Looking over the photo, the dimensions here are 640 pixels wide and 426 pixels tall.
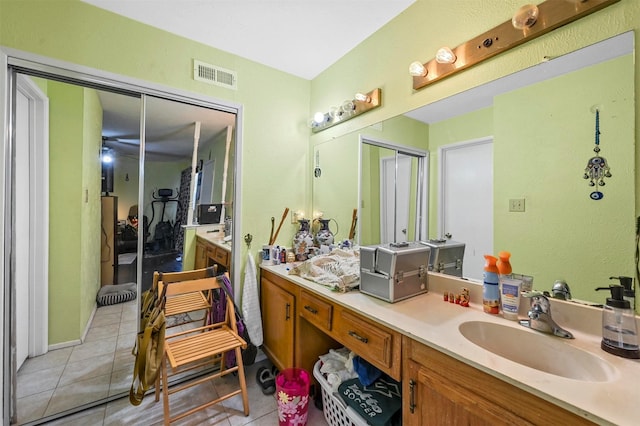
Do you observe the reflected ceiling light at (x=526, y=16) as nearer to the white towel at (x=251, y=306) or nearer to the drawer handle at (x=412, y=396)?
the drawer handle at (x=412, y=396)

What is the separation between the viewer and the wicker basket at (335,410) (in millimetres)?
1299

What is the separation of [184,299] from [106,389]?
2.34 feet

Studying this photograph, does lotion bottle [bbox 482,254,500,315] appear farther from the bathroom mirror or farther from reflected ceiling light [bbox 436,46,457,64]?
reflected ceiling light [bbox 436,46,457,64]

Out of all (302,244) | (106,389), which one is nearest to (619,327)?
(302,244)

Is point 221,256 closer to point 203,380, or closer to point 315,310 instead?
point 203,380

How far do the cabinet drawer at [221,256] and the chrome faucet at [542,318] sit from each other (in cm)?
197

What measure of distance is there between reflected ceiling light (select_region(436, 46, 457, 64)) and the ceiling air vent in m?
1.53

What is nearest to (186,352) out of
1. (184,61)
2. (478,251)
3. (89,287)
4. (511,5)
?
(89,287)

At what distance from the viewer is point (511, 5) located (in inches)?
47.3

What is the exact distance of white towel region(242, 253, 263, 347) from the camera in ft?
6.87

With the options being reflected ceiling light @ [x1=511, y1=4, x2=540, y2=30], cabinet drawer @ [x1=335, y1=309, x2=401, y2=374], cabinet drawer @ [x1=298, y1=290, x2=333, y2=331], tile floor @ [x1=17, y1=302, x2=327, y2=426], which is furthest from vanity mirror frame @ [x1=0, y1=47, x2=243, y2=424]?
reflected ceiling light @ [x1=511, y1=4, x2=540, y2=30]

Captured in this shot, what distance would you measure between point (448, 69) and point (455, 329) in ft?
4.29

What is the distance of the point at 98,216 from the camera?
2150 millimetres

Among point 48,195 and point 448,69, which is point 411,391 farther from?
point 48,195
